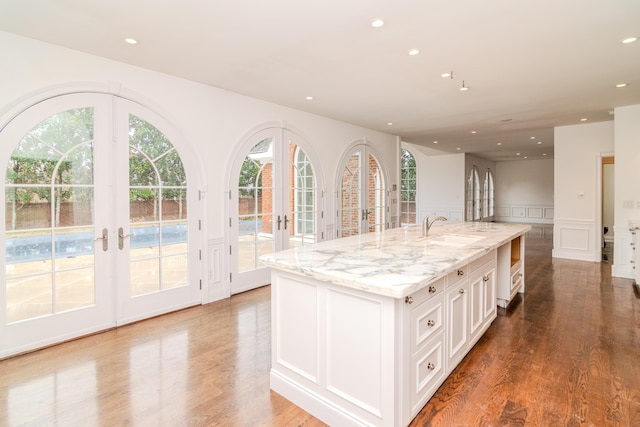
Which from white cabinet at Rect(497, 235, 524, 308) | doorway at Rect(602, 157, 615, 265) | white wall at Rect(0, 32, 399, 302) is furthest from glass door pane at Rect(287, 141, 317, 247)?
doorway at Rect(602, 157, 615, 265)

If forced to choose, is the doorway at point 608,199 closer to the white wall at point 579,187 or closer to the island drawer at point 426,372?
the white wall at point 579,187

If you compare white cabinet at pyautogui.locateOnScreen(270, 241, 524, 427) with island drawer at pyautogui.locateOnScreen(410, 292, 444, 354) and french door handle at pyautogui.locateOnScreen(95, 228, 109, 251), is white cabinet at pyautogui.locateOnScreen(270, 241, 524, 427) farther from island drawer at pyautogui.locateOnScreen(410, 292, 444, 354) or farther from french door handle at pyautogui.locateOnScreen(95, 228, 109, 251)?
french door handle at pyautogui.locateOnScreen(95, 228, 109, 251)

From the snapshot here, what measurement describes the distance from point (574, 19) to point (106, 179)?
4.22 meters

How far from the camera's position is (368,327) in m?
1.75

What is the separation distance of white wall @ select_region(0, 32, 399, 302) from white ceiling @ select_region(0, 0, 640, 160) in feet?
0.46

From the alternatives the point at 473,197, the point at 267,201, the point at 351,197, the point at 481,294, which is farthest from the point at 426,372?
the point at 473,197

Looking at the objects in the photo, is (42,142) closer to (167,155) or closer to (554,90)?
(167,155)

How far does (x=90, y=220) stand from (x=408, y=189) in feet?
33.3

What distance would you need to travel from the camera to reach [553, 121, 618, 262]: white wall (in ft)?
20.4

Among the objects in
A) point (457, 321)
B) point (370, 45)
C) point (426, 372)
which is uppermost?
point (370, 45)

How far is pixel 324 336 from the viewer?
6.41 ft

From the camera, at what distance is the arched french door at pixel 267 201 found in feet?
14.5

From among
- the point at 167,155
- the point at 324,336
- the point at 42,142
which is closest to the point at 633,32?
the point at 324,336

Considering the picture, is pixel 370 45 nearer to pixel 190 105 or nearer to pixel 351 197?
pixel 190 105
